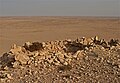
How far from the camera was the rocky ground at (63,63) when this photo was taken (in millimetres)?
9938

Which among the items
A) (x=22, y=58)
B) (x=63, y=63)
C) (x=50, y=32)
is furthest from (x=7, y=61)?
(x=50, y=32)

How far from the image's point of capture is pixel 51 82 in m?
9.77

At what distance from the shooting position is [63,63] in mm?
10680

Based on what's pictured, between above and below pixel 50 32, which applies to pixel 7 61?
above

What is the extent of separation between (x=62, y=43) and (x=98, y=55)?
1.80 metres

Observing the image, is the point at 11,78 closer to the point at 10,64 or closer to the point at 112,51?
the point at 10,64

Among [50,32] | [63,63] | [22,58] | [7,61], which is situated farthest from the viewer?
[50,32]

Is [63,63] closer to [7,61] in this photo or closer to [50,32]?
[7,61]

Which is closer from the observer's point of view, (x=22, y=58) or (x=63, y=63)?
(x=63, y=63)

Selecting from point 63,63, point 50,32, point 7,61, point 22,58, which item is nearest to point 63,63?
point 63,63

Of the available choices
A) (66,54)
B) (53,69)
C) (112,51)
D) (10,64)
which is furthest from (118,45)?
(10,64)

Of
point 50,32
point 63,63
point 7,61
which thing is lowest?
point 50,32

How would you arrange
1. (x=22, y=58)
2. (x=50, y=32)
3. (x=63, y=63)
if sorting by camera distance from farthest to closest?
(x=50, y=32), (x=22, y=58), (x=63, y=63)

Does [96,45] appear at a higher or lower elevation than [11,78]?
higher
